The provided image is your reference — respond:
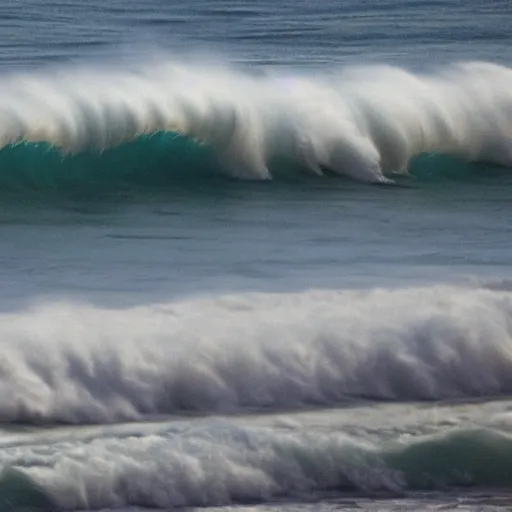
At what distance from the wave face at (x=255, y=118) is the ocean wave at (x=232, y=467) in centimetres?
508

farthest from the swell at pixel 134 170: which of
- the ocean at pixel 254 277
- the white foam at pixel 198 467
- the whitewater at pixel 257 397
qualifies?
the white foam at pixel 198 467

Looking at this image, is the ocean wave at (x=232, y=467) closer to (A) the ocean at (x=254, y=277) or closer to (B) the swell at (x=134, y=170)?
(A) the ocean at (x=254, y=277)

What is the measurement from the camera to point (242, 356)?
6086mm

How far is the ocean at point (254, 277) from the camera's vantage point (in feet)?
17.0

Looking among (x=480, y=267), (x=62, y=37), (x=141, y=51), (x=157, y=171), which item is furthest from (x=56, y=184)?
(x=62, y=37)

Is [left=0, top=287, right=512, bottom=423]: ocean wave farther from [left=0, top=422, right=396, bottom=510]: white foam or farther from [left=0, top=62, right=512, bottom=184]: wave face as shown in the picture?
[left=0, top=62, right=512, bottom=184]: wave face

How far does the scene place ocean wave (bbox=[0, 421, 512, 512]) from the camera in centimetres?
497

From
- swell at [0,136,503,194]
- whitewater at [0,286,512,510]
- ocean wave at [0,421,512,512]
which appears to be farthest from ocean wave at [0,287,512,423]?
swell at [0,136,503,194]

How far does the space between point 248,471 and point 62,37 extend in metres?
Answer: 11.0

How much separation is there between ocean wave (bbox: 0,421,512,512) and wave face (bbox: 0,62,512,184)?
508 cm

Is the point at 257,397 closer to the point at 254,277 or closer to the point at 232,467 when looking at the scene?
the point at 232,467

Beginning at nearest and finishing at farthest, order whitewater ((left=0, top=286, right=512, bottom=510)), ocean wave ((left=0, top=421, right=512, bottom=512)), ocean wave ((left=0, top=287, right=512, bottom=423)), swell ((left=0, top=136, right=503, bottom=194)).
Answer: ocean wave ((left=0, top=421, right=512, bottom=512)) < whitewater ((left=0, top=286, right=512, bottom=510)) < ocean wave ((left=0, top=287, right=512, bottom=423)) < swell ((left=0, top=136, right=503, bottom=194))

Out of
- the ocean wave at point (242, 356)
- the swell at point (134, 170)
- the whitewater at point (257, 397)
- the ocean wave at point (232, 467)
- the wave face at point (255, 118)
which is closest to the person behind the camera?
the ocean wave at point (232, 467)

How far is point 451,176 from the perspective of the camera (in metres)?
10.8
